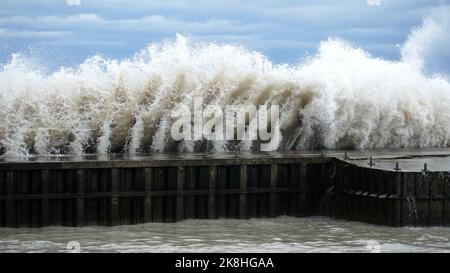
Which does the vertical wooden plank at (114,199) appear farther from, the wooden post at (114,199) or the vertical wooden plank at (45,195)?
the vertical wooden plank at (45,195)

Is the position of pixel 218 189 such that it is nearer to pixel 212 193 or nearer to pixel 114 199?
pixel 212 193

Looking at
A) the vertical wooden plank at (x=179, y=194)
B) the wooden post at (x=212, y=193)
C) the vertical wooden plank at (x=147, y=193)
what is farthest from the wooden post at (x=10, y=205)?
the wooden post at (x=212, y=193)

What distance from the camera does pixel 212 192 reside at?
24.0 metres

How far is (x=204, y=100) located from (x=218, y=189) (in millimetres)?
7778

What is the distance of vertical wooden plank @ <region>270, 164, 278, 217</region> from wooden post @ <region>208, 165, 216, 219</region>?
166 centimetres

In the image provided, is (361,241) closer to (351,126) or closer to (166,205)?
(166,205)

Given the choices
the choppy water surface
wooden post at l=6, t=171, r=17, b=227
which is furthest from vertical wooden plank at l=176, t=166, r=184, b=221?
wooden post at l=6, t=171, r=17, b=227

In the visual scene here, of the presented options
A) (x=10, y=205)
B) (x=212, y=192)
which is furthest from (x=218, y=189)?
(x=10, y=205)

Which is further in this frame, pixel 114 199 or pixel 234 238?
pixel 114 199

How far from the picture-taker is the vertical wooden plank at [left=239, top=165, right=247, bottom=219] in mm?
24219

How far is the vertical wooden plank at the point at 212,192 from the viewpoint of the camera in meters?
23.9

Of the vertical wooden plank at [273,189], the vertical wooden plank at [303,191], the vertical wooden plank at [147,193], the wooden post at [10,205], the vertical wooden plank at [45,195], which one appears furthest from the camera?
A: the vertical wooden plank at [303,191]

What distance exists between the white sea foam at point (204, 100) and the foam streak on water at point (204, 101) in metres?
0.04
